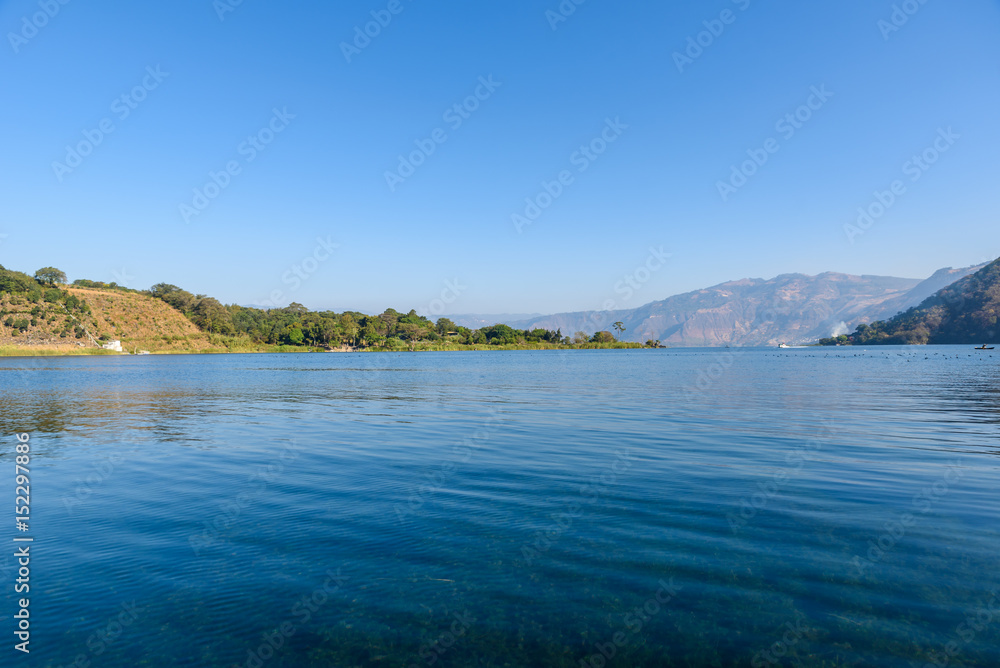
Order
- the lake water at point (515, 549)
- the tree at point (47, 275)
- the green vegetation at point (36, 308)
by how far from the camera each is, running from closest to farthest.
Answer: the lake water at point (515, 549) → the green vegetation at point (36, 308) → the tree at point (47, 275)

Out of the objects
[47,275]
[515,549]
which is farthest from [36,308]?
[515,549]

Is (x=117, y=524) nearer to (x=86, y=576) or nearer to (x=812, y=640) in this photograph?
(x=86, y=576)

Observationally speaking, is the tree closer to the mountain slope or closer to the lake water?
the mountain slope

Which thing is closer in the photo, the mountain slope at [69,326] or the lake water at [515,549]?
the lake water at [515,549]

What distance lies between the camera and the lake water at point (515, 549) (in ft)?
23.9

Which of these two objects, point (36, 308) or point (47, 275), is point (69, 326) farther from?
point (47, 275)

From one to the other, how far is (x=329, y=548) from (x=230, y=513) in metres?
4.24

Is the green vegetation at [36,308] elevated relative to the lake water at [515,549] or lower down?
elevated

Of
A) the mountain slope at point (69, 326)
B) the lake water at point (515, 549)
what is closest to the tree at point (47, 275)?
the mountain slope at point (69, 326)

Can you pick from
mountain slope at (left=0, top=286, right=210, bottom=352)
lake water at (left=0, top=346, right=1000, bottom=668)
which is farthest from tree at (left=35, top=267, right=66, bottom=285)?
lake water at (left=0, top=346, right=1000, bottom=668)

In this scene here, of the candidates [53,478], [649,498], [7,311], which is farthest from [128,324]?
[649,498]

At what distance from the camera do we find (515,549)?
10.5 m

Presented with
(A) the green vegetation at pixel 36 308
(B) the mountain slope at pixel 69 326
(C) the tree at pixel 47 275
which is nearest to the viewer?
(B) the mountain slope at pixel 69 326

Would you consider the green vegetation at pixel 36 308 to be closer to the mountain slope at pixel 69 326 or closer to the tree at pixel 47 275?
the mountain slope at pixel 69 326
